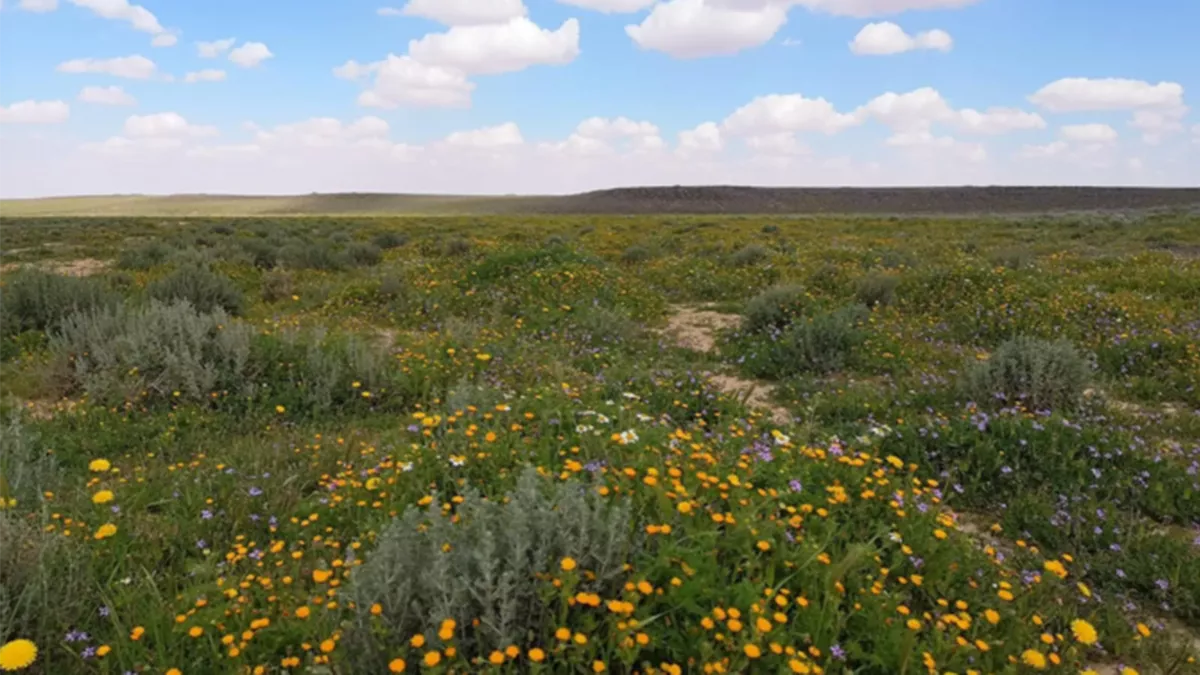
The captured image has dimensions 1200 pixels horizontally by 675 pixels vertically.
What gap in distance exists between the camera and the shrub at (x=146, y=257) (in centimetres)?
1489

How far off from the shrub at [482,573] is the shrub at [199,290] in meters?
8.48

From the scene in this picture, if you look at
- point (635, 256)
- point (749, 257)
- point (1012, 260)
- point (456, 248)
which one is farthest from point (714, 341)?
point (456, 248)

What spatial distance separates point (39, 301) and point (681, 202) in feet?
319

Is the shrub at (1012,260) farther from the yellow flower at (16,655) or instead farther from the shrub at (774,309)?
the yellow flower at (16,655)

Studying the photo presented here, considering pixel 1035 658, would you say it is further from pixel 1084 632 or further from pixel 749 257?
pixel 749 257

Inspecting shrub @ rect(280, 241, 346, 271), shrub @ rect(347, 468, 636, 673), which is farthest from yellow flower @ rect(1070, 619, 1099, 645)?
shrub @ rect(280, 241, 346, 271)

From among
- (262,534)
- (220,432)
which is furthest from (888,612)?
(220,432)

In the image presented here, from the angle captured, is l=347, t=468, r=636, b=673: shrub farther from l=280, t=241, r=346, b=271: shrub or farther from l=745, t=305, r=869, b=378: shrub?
l=280, t=241, r=346, b=271: shrub

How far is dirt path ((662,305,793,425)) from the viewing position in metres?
6.36

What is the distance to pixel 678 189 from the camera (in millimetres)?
106375

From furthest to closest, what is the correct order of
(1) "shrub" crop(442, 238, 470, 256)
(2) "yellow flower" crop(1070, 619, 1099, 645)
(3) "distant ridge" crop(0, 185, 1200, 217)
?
1. (3) "distant ridge" crop(0, 185, 1200, 217)
2. (1) "shrub" crop(442, 238, 470, 256)
3. (2) "yellow flower" crop(1070, 619, 1099, 645)

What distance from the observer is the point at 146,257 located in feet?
50.3

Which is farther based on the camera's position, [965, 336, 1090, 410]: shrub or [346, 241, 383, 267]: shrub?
[346, 241, 383, 267]: shrub

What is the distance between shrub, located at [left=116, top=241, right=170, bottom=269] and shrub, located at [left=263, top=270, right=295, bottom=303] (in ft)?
14.8
